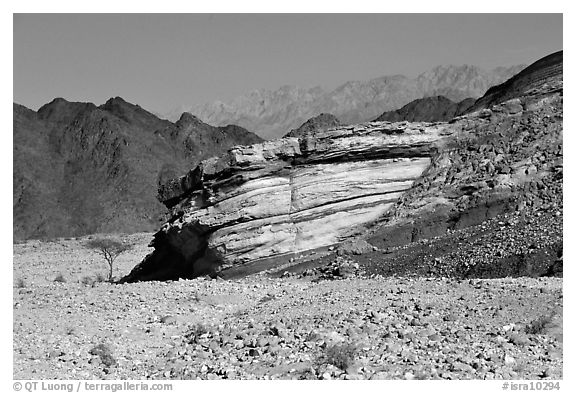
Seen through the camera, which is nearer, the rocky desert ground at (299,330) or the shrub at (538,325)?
the rocky desert ground at (299,330)

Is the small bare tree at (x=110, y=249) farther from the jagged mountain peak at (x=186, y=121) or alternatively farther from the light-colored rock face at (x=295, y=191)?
the jagged mountain peak at (x=186, y=121)

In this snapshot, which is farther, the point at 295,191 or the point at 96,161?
the point at 96,161

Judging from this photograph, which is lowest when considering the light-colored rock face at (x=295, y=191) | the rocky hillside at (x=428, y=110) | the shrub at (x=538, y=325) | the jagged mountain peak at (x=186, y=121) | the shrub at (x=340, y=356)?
the shrub at (x=340, y=356)

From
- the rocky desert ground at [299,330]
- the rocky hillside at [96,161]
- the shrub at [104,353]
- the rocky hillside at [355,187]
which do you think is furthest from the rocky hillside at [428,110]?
the shrub at [104,353]

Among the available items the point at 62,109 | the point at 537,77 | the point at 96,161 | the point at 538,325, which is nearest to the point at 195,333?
the point at 538,325

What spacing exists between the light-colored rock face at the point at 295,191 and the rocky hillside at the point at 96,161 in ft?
154

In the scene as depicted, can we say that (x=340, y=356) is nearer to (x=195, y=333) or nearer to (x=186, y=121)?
(x=195, y=333)

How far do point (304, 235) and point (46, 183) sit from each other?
189ft

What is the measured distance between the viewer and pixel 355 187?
22.9 m

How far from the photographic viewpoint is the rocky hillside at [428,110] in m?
96.4

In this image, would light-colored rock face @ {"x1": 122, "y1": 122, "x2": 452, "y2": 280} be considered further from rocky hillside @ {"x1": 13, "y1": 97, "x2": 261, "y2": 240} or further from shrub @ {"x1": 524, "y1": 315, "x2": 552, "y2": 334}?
rocky hillside @ {"x1": 13, "y1": 97, "x2": 261, "y2": 240}

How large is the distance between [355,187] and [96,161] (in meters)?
61.1

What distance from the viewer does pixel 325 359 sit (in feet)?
37.8

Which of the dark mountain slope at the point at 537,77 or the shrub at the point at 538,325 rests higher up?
the dark mountain slope at the point at 537,77
